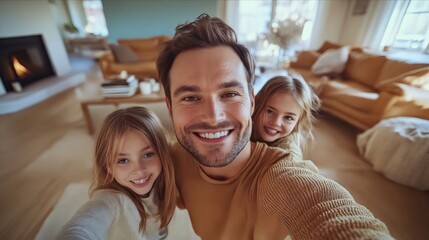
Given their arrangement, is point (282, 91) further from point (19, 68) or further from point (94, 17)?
point (94, 17)

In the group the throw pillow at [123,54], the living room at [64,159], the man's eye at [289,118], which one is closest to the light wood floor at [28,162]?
the living room at [64,159]

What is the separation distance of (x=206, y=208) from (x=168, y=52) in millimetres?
638

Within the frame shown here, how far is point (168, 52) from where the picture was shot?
73 centimetres

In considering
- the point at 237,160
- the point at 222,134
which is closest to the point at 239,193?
the point at 237,160

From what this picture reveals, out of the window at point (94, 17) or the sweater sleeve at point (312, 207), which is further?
the window at point (94, 17)

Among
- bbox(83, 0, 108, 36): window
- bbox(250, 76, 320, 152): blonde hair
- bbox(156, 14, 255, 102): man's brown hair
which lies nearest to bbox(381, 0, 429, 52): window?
bbox(250, 76, 320, 152): blonde hair

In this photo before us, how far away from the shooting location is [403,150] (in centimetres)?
147

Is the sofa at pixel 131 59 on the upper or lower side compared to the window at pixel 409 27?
lower

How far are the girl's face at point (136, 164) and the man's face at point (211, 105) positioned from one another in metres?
0.21

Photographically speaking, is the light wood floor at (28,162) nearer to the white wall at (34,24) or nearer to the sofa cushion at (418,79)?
the white wall at (34,24)

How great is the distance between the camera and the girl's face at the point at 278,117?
3.38ft

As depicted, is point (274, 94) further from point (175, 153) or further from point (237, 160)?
point (175, 153)

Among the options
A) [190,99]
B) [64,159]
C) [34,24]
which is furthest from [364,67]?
[34,24]

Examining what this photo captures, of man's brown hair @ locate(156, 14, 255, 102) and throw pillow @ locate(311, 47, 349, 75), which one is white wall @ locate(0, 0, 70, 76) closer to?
man's brown hair @ locate(156, 14, 255, 102)
